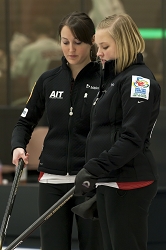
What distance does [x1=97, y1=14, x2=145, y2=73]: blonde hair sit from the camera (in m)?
2.97

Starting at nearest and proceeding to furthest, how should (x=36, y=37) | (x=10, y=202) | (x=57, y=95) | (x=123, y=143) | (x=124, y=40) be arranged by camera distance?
(x=123, y=143)
(x=124, y=40)
(x=10, y=202)
(x=57, y=95)
(x=36, y=37)

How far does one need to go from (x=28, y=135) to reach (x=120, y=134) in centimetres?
91

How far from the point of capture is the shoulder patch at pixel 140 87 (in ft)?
9.43

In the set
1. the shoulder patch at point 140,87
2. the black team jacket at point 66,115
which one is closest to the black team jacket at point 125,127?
the shoulder patch at point 140,87

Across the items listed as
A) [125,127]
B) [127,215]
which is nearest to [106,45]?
[125,127]

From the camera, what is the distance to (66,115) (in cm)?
351

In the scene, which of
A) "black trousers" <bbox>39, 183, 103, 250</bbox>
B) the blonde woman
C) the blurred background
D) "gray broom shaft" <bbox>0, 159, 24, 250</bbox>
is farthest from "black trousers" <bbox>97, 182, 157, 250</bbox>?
the blurred background

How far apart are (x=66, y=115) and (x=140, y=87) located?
0.72 metres

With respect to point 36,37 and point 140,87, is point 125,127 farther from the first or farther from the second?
point 36,37

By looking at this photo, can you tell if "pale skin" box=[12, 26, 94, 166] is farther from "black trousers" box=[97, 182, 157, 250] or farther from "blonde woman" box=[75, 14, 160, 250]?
"black trousers" box=[97, 182, 157, 250]

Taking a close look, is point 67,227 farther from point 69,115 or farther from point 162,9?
point 162,9

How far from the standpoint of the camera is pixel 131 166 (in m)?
2.93

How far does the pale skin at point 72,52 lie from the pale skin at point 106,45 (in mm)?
408

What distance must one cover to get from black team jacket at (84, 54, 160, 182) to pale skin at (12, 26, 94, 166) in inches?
17.6
